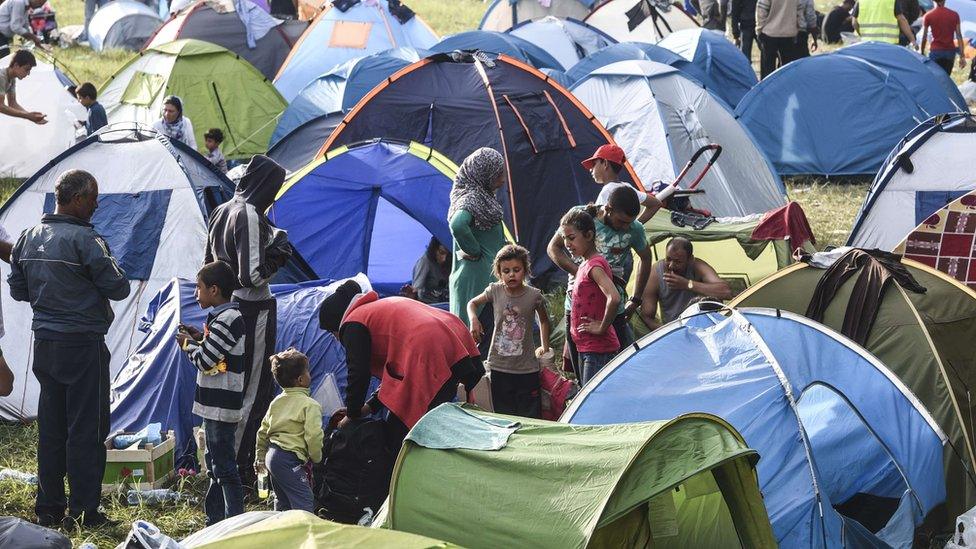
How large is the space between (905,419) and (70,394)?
3.71 m

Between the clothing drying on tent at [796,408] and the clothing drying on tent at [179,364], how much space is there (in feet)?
5.51

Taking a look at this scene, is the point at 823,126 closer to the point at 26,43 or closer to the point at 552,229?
the point at 552,229

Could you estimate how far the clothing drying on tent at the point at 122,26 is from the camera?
770 inches

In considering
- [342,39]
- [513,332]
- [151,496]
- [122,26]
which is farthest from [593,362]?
[122,26]

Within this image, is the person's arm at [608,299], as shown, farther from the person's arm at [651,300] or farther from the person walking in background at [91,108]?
the person walking in background at [91,108]

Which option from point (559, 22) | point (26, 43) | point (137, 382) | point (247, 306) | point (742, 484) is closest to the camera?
point (742, 484)

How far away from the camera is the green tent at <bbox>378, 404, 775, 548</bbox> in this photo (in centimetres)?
423

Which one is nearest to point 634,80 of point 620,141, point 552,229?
point 620,141

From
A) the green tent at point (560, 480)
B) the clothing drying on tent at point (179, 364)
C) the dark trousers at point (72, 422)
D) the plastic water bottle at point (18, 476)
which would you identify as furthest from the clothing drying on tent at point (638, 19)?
the green tent at point (560, 480)

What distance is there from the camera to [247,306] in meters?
6.18

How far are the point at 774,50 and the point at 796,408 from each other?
11493mm

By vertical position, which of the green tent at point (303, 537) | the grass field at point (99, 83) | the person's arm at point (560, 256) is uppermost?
the green tent at point (303, 537)

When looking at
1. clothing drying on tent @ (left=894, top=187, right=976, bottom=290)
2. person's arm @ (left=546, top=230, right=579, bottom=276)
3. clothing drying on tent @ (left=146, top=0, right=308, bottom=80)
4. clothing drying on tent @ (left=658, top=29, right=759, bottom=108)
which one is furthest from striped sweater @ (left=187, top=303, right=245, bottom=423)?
clothing drying on tent @ (left=146, top=0, right=308, bottom=80)

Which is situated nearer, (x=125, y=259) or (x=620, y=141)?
(x=125, y=259)
